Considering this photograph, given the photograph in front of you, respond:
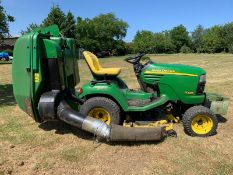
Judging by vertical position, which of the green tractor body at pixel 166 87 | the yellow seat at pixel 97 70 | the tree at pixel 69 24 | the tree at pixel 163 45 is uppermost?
the tree at pixel 69 24

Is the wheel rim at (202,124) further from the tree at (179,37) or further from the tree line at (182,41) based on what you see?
the tree at (179,37)

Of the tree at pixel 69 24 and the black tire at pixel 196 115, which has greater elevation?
the tree at pixel 69 24

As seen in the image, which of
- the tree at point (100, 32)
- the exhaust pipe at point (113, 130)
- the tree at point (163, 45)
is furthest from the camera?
the tree at point (163, 45)

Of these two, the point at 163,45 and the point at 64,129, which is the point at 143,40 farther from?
the point at 64,129

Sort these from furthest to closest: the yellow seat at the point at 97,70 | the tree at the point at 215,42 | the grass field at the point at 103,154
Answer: the tree at the point at 215,42 → the yellow seat at the point at 97,70 → the grass field at the point at 103,154

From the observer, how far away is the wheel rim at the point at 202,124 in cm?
577

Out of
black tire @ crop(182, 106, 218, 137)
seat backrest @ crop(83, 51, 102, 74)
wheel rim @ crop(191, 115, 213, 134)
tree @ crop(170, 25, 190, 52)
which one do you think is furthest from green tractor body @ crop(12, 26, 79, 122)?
tree @ crop(170, 25, 190, 52)

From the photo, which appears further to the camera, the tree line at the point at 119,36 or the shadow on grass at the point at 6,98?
the tree line at the point at 119,36

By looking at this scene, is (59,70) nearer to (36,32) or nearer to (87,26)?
(36,32)

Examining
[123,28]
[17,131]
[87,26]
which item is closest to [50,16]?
[87,26]

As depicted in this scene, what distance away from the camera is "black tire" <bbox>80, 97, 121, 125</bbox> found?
5848mm

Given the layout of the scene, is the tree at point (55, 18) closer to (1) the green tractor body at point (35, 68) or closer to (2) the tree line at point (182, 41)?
(2) the tree line at point (182, 41)

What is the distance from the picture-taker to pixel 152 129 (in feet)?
17.5

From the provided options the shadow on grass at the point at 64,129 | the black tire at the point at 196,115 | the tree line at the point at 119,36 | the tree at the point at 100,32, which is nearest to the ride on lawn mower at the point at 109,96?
the black tire at the point at 196,115
